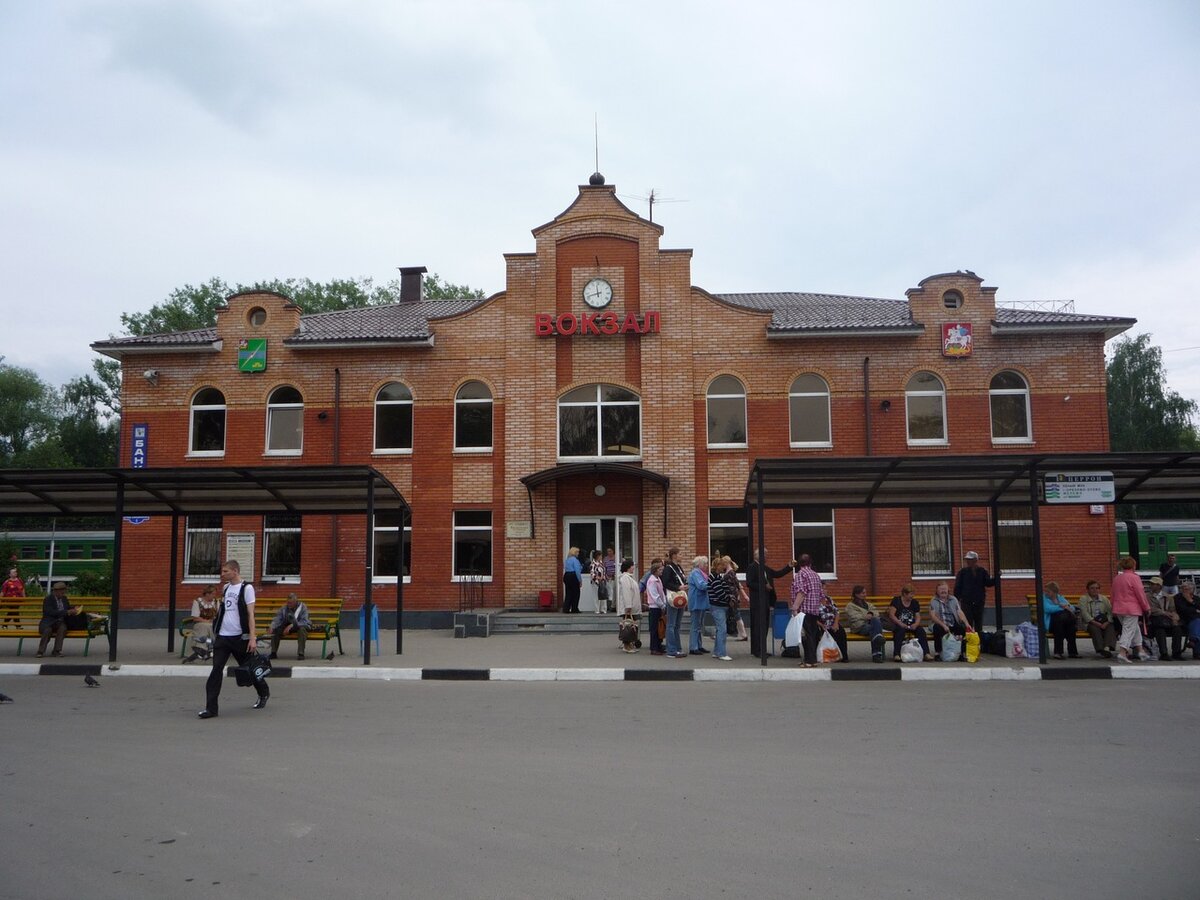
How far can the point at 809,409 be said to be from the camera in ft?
77.6

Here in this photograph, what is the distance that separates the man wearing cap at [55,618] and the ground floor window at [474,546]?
9.53m

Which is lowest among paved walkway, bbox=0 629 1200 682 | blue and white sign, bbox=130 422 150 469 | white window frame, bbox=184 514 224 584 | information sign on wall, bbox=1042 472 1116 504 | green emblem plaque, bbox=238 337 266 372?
paved walkway, bbox=0 629 1200 682

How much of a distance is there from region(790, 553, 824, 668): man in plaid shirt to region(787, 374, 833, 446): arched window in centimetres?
972

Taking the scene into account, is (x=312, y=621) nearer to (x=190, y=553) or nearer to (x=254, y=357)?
(x=190, y=553)

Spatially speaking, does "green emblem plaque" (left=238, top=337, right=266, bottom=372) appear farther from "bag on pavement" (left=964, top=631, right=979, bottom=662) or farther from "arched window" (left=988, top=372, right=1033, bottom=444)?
"arched window" (left=988, top=372, right=1033, bottom=444)

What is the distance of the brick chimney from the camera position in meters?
31.7

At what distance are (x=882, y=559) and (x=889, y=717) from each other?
13.7 m

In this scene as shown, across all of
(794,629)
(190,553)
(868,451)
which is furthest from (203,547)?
(868,451)

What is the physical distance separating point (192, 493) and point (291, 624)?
323 centimetres

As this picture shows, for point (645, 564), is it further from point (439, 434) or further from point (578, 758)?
point (578, 758)

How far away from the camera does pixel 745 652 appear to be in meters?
16.3

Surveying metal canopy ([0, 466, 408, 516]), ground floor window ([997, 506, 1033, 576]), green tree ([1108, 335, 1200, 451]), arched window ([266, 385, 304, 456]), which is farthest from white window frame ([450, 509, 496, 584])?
green tree ([1108, 335, 1200, 451])

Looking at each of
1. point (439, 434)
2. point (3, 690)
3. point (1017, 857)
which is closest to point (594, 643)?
point (439, 434)

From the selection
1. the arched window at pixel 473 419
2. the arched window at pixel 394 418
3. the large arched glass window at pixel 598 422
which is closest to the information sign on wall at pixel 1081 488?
the large arched glass window at pixel 598 422
